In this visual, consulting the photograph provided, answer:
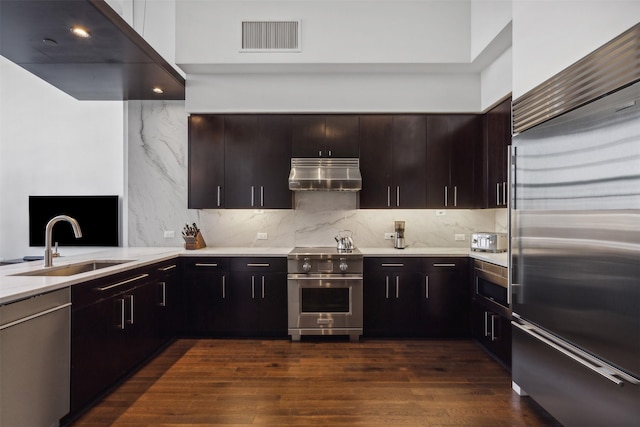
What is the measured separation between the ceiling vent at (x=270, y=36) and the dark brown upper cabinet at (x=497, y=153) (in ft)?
7.36

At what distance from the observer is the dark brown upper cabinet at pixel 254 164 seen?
14.2 feet

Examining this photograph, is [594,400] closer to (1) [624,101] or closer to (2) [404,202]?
(1) [624,101]

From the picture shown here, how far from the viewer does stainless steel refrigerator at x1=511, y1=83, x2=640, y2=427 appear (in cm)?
171

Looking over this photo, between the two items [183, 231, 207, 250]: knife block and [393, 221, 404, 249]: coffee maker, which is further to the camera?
[393, 221, 404, 249]: coffee maker

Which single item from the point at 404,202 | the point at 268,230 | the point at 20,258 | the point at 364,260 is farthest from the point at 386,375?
the point at 20,258

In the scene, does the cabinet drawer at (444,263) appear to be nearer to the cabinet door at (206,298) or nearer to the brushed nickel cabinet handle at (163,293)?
the cabinet door at (206,298)

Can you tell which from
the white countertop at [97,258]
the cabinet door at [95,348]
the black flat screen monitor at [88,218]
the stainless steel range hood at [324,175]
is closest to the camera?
the white countertop at [97,258]

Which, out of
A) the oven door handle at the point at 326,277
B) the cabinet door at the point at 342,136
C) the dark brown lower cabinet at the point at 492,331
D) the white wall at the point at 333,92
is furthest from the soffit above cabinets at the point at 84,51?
the dark brown lower cabinet at the point at 492,331

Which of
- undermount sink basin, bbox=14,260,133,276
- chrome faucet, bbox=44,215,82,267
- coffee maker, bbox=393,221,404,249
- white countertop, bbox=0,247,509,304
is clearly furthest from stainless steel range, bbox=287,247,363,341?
chrome faucet, bbox=44,215,82,267

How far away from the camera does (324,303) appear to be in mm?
3988

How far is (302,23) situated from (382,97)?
1.21 m

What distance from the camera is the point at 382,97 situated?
14.0 feet

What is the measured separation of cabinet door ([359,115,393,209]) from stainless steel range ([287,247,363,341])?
2.55 feet

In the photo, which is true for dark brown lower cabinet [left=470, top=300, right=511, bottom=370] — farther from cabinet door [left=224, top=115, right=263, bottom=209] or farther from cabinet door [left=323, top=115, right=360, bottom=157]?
cabinet door [left=224, top=115, right=263, bottom=209]
